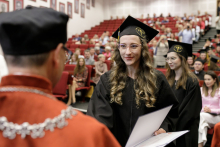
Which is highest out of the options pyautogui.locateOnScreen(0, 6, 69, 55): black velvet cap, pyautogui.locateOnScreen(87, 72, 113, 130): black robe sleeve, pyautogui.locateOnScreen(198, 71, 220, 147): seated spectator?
pyautogui.locateOnScreen(0, 6, 69, 55): black velvet cap

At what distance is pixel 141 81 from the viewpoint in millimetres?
1751

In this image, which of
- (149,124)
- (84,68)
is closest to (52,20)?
(149,124)

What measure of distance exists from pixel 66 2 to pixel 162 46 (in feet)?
31.7

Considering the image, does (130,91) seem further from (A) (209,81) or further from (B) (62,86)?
(B) (62,86)

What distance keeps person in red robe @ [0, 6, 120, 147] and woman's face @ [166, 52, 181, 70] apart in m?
2.14

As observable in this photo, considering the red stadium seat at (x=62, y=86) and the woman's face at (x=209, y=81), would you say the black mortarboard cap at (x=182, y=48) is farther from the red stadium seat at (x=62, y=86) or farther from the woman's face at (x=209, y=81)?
the red stadium seat at (x=62, y=86)

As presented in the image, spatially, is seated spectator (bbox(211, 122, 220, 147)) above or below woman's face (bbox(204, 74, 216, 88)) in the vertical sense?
below

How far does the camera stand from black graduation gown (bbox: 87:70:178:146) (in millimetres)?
1655

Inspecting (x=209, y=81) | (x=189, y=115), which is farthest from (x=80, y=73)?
(x=189, y=115)

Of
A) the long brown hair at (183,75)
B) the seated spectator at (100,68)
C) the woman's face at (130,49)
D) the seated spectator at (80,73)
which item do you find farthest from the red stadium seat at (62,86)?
the woman's face at (130,49)

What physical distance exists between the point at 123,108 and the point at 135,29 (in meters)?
0.70

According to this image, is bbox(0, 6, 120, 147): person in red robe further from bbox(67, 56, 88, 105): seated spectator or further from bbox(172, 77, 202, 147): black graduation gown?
bbox(67, 56, 88, 105): seated spectator

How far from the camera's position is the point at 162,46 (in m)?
8.26

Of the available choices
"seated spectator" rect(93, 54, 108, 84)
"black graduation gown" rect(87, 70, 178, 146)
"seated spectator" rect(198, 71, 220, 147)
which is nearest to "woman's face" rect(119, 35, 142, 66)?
"black graduation gown" rect(87, 70, 178, 146)
